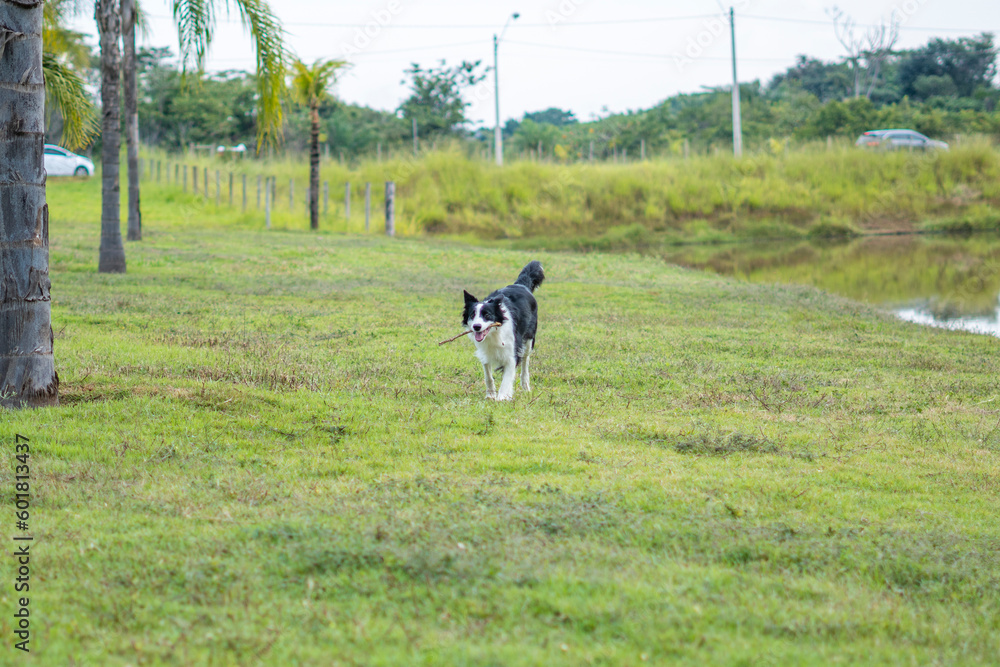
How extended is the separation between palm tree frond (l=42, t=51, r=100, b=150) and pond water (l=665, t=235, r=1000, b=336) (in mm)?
13123

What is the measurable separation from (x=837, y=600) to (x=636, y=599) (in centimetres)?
86

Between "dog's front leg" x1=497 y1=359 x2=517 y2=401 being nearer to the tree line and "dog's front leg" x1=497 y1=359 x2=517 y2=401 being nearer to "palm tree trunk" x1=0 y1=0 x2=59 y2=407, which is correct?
"palm tree trunk" x1=0 y1=0 x2=59 y2=407

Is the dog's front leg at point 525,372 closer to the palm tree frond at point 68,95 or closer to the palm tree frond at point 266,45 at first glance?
the palm tree frond at point 266,45

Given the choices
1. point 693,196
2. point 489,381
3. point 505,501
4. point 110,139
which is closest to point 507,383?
point 489,381

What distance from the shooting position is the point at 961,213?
3572 cm

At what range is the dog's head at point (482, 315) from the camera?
7574 millimetres

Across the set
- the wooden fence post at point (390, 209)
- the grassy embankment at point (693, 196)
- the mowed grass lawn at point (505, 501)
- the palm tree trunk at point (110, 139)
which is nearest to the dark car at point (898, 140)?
the grassy embankment at point (693, 196)

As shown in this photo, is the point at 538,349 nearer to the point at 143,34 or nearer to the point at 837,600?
the point at 837,600

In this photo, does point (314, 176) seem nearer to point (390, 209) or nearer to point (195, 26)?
point (390, 209)

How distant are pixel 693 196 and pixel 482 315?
29790 mm

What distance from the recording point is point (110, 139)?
15844mm

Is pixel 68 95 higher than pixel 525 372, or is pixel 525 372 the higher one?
pixel 68 95

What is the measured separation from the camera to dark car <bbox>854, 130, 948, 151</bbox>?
38781 mm

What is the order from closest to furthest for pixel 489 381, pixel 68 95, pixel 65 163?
pixel 489 381 < pixel 68 95 < pixel 65 163
